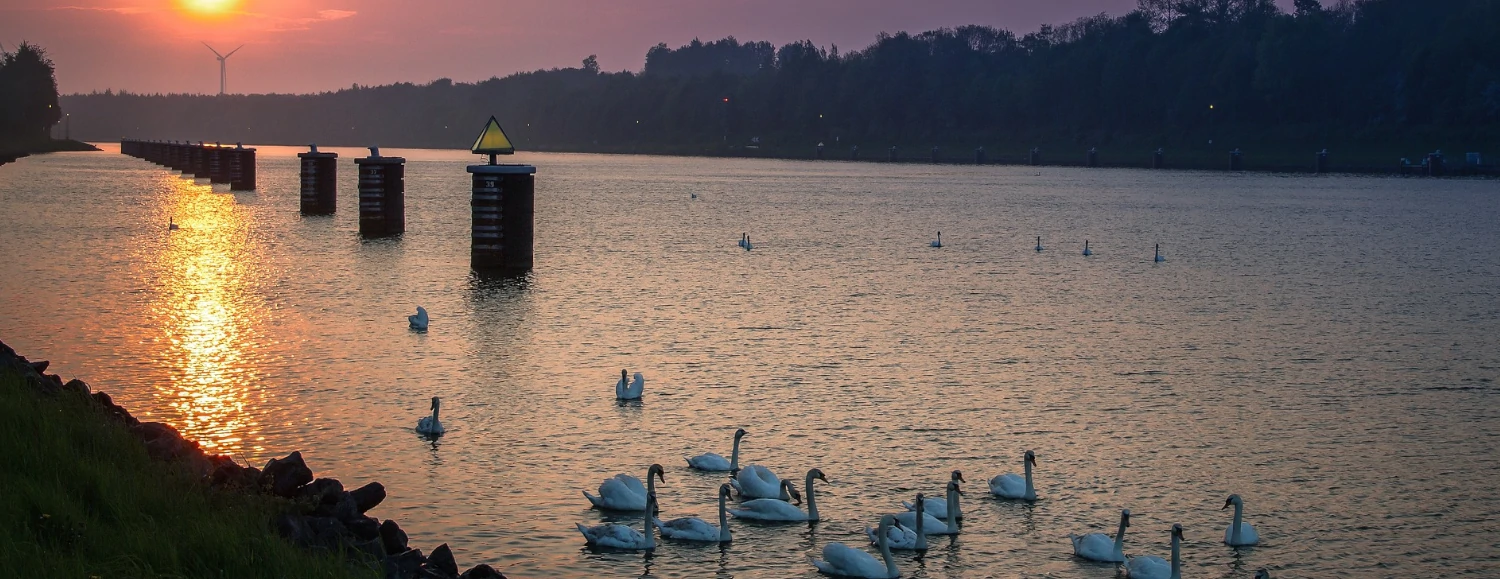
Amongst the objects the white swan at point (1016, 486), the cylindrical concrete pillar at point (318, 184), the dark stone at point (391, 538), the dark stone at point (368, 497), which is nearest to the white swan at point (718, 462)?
the white swan at point (1016, 486)

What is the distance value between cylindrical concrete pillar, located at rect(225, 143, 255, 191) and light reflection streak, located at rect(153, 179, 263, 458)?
46620mm

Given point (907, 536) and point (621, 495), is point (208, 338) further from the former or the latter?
point (907, 536)

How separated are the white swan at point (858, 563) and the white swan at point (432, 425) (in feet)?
24.8

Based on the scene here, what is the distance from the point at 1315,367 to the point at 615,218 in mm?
52571

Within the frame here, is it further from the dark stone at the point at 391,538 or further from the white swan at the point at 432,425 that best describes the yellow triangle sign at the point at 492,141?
the dark stone at the point at 391,538

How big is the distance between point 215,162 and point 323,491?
107726mm

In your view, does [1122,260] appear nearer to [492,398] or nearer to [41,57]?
[492,398]

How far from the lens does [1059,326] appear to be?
114ft

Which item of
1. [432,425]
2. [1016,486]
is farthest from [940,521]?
[432,425]

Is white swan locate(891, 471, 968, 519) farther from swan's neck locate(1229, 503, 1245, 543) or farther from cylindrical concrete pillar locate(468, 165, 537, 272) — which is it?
cylindrical concrete pillar locate(468, 165, 537, 272)

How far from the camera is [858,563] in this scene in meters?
14.9

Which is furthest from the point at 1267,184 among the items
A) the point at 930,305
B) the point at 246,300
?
the point at 246,300

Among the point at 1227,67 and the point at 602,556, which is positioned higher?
the point at 1227,67

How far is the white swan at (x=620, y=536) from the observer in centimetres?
1568
